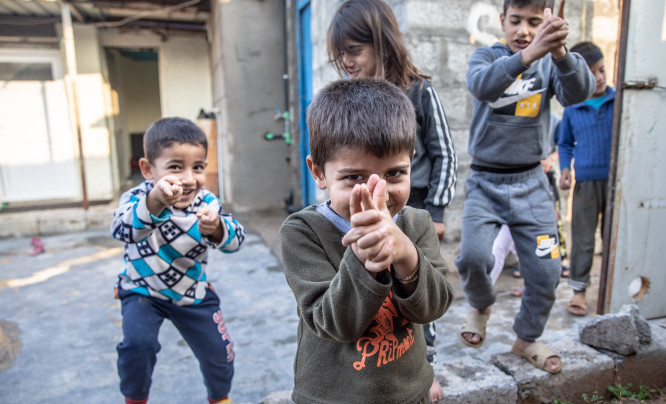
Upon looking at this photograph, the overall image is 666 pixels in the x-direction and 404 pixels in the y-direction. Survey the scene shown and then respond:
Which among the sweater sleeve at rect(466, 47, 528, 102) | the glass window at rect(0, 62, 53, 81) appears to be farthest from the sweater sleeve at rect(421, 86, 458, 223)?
the glass window at rect(0, 62, 53, 81)

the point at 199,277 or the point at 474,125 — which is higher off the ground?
the point at 474,125

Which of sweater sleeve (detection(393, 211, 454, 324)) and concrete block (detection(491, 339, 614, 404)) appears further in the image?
concrete block (detection(491, 339, 614, 404))

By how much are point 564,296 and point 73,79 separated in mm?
6900

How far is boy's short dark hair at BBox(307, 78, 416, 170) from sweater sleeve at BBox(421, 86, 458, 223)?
0.89 meters

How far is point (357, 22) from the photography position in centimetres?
192

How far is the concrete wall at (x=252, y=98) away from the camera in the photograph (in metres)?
6.82

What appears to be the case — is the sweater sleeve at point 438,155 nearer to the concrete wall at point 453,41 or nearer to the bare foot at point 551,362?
the bare foot at point 551,362

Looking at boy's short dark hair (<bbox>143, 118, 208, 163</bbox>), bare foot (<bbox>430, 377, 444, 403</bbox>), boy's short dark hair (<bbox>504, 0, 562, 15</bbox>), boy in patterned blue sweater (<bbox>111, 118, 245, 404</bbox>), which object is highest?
boy's short dark hair (<bbox>504, 0, 562, 15</bbox>)

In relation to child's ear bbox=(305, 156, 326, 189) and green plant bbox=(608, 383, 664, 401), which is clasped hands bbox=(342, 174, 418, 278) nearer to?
child's ear bbox=(305, 156, 326, 189)

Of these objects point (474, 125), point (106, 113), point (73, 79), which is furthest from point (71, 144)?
point (474, 125)

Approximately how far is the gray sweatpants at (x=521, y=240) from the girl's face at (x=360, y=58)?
0.82 meters

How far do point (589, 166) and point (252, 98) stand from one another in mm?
5128

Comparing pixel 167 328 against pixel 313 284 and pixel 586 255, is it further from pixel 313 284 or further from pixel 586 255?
pixel 586 255

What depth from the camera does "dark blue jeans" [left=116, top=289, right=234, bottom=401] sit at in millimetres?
1842
